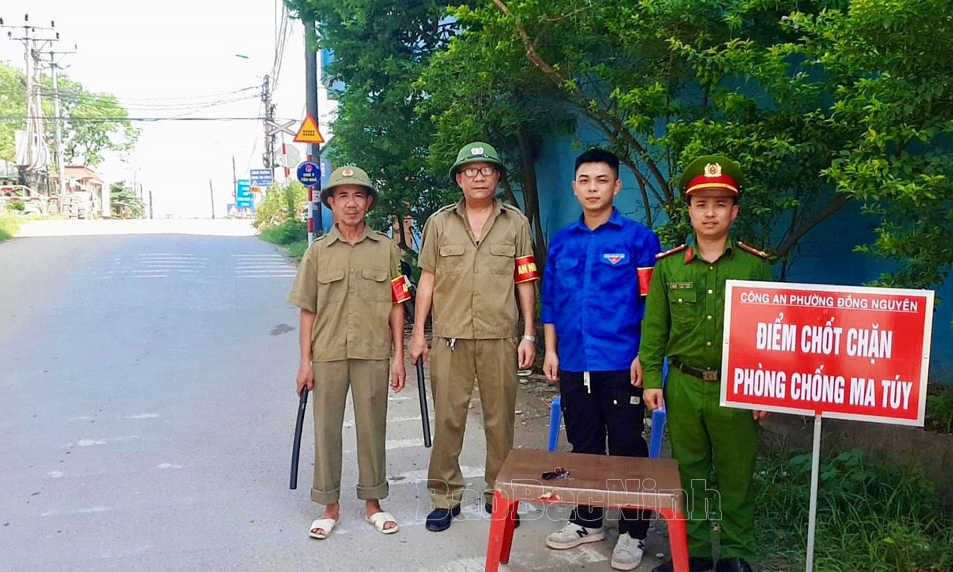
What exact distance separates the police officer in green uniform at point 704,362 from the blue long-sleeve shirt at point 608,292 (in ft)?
0.65

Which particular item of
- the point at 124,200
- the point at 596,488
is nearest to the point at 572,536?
the point at 596,488

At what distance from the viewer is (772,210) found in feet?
13.4

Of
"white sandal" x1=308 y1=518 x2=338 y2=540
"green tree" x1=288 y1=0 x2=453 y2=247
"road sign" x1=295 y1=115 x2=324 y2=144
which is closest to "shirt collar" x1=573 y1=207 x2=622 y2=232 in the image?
"white sandal" x1=308 y1=518 x2=338 y2=540

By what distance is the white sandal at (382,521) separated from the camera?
385 centimetres

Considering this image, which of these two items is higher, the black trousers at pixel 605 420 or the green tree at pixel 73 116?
the green tree at pixel 73 116

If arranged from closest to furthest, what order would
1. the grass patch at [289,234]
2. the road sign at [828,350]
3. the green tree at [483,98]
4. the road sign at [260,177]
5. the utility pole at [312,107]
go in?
the road sign at [828,350] < the green tree at [483,98] < the utility pole at [312,107] < the grass patch at [289,234] < the road sign at [260,177]

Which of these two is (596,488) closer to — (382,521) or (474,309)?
(474,309)

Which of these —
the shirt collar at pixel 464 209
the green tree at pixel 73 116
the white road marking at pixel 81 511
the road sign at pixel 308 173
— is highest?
the green tree at pixel 73 116

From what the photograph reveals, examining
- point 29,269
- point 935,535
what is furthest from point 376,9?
point 29,269

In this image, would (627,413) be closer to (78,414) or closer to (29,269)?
(78,414)

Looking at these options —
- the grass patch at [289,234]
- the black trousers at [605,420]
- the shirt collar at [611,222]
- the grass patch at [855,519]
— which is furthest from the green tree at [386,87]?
the grass patch at [289,234]

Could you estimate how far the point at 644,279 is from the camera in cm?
350

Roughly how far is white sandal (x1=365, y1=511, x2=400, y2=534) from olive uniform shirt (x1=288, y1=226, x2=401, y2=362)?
815mm

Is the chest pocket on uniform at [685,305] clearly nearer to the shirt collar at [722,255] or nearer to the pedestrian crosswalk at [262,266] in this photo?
the shirt collar at [722,255]
